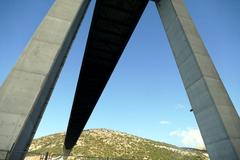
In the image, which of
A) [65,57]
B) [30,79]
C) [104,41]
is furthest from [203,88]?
[104,41]

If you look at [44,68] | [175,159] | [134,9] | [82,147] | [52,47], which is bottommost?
[44,68]

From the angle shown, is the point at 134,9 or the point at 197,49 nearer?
the point at 197,49

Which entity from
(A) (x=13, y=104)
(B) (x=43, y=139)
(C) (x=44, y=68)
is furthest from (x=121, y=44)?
(B) (x=43, y=139)

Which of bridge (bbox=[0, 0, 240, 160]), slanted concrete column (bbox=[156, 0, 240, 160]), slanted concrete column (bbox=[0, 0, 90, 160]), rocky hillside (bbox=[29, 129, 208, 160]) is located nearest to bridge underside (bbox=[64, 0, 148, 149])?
bridge (bbox=[0, 0, 240, 160])

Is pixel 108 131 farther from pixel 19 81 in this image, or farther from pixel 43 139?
pixel 19 81

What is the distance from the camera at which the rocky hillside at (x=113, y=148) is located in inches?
2879

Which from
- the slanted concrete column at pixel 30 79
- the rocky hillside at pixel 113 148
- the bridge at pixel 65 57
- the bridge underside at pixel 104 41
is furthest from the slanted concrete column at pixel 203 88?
the rocky hillside at pixel 113 148

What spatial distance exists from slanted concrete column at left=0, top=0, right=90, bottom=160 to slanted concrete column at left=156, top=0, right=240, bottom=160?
4.90 meters

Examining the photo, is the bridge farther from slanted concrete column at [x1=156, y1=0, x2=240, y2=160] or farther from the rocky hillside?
the rocky hillside

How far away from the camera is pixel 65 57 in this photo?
392 inches

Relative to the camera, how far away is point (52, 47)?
7848 mm

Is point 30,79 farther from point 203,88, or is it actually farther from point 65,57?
point 203,88

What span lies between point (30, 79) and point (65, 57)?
310 centimetres

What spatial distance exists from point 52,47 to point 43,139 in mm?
95391
